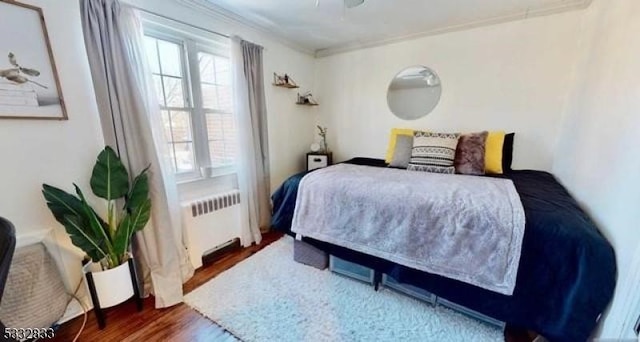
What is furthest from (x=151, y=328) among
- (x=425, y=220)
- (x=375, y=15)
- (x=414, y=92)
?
(x=414, y=92)

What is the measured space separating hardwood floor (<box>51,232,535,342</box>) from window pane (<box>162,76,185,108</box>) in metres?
1.50

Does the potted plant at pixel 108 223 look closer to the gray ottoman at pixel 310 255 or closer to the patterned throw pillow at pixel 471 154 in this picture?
the gray ottoman at pixel 310 255

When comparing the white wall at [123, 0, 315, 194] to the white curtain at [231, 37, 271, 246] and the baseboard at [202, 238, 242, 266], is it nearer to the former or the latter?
the white curtain at [231, 37, 271, 246]

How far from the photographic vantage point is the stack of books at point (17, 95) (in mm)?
1225

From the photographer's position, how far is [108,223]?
1.54m

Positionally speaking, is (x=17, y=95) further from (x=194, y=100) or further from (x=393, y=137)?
(x=393, y=137)

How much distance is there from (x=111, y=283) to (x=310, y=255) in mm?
1322

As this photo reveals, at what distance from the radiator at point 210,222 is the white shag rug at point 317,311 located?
0.31 metres

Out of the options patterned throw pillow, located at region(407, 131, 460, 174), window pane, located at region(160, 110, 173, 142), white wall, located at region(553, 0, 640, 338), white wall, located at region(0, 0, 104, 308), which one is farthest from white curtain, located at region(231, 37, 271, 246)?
white wall, located at region(553, 0, 640, 338)

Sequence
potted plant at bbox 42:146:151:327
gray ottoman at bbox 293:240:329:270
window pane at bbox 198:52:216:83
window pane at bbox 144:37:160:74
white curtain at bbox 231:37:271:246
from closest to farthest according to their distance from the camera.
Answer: potted plant at bbox 42:146:151:327 → window pane at bbox 144:37:160:74 → gray ottoman at bbox 293:240:329:270 → window pane at bbox 198:52:216:83 → white curtain at bbox 231:37:271:246

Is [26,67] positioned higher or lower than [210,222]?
higher

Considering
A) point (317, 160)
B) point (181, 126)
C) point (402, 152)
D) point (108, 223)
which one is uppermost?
point (181, 126)

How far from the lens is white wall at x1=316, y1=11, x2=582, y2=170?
7.21 ft

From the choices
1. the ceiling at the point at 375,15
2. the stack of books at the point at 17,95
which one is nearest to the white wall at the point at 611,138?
the ceiling at the point at 375,15
